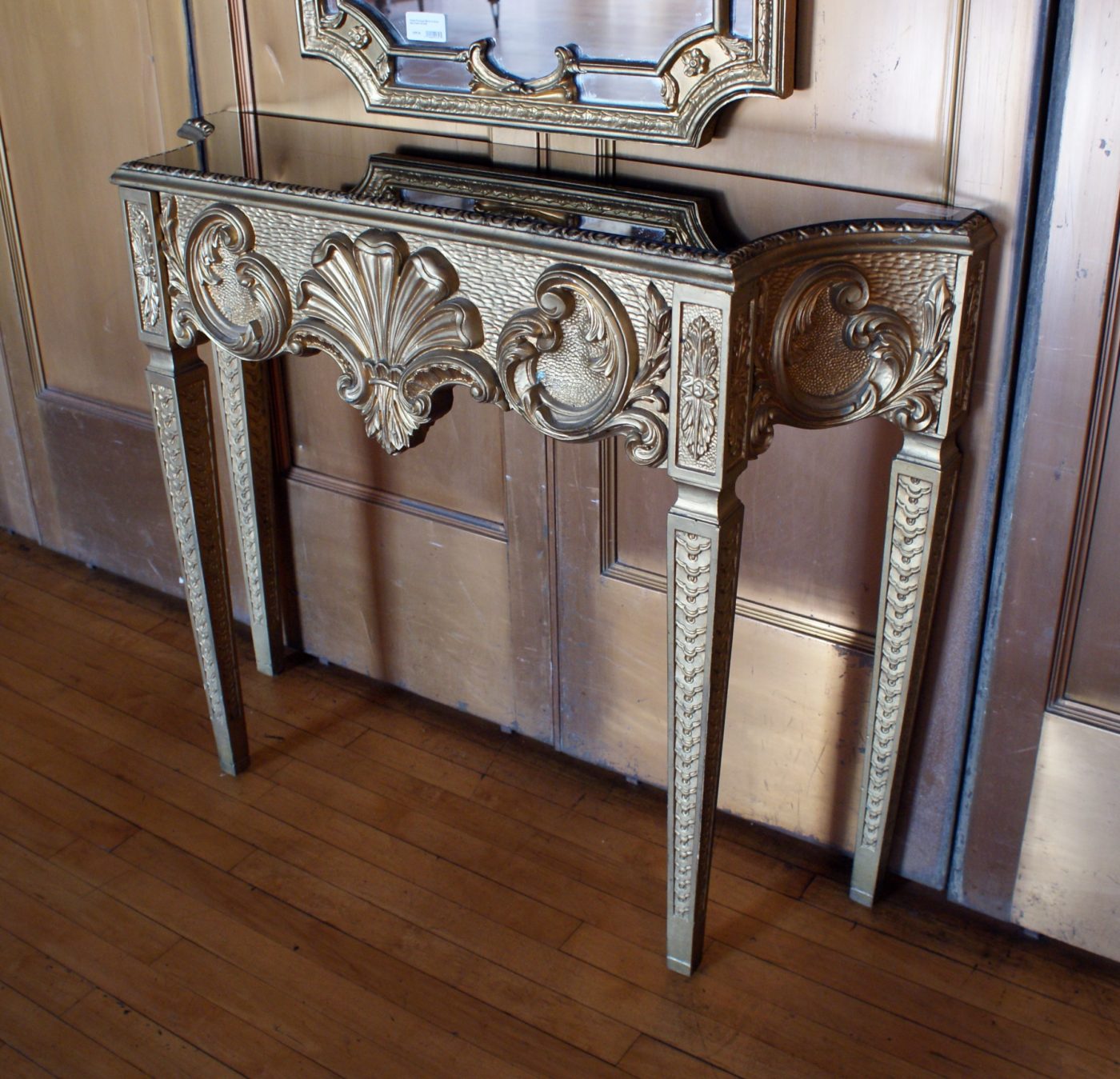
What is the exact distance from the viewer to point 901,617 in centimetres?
184

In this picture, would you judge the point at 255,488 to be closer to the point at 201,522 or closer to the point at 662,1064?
the point at 201,522

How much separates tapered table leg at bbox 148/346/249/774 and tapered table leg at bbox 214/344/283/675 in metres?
0.28

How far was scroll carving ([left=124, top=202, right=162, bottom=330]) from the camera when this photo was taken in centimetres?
196

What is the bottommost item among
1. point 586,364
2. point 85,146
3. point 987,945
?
point 987,945

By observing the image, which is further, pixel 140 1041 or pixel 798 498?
pixel 798 498

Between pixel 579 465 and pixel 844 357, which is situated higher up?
pixel 844 357

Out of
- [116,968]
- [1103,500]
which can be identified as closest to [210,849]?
[116,968]

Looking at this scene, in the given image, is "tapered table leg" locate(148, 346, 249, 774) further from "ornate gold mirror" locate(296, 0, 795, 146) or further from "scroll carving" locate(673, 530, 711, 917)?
"scroll carving" locate(673, 530, 711, 917)

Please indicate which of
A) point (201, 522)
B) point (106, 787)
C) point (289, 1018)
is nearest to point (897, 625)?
point (289, 1018)

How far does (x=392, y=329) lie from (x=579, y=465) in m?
0.54

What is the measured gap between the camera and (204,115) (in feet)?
7.59

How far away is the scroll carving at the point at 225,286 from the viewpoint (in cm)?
185

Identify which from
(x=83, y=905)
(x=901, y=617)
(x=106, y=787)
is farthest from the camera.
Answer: (x=106, y=787)

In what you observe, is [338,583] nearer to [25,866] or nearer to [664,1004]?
[25,866]
